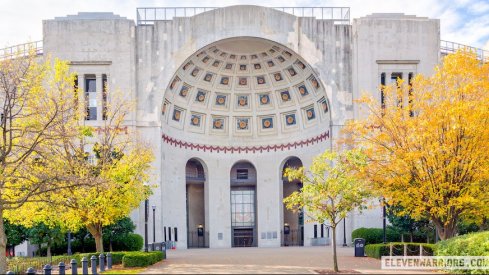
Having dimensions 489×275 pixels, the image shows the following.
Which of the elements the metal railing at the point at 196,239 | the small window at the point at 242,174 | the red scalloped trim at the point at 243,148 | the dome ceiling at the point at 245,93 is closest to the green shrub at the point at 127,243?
the red scalloped trim at the point at 243,148

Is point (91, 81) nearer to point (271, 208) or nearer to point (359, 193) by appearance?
point (271, 208)

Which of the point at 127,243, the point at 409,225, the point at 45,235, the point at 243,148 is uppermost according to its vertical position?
the point at 243,148

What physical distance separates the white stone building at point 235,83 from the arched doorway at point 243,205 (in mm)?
346

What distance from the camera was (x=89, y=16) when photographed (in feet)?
157

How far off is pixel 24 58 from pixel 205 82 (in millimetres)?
27771

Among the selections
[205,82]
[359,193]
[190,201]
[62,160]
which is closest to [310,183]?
[359,193]

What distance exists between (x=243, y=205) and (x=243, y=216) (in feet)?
3.66

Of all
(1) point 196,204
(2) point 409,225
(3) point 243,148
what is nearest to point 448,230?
(2) point 409,225

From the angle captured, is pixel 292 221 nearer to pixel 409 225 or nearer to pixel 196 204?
pixel 196 204

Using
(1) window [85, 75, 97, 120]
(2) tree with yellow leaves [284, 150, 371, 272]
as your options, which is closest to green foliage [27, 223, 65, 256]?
(1) window [85, 75, 97, 120]

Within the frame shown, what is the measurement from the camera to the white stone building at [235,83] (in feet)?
155

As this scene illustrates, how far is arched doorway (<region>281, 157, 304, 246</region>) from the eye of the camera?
5556cm

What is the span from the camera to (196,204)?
57.6m

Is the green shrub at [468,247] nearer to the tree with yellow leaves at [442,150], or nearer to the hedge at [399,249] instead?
the tree with yellow leaves at [442,150]
